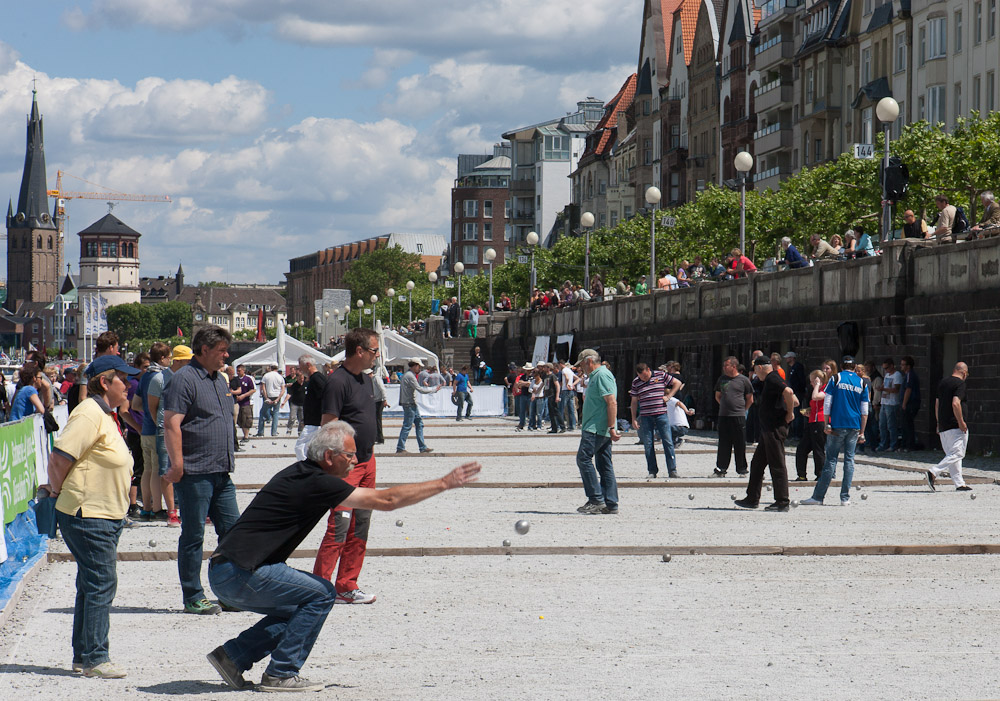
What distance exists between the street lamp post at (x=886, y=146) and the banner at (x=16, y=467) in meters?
15.3

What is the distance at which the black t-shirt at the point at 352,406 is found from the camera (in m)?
10.3

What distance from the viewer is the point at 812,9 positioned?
215 ft

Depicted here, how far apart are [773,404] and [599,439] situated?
6.52 feet

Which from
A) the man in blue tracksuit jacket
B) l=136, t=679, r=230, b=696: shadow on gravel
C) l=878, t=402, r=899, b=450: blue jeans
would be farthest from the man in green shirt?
l=878, t=402, r=899, b=450: blue jeans

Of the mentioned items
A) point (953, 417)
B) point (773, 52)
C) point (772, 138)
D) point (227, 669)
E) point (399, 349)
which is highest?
point (773, 52)

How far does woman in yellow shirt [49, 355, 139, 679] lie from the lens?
7.53 metres

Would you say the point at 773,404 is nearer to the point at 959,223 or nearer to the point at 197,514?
the point at 197,514

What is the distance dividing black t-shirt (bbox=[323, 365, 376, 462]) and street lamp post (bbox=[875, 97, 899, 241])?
16.4m

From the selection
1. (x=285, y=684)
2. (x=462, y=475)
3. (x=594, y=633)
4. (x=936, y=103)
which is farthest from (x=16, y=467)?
(x=936, y=103)

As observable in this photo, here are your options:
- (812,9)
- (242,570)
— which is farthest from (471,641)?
(812,9)

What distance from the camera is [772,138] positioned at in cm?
6869

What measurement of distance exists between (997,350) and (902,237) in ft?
16.6

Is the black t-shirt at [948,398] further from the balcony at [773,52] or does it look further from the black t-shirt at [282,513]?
the balcony at [773,52]

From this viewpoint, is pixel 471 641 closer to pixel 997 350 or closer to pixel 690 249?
pixel 997 350
